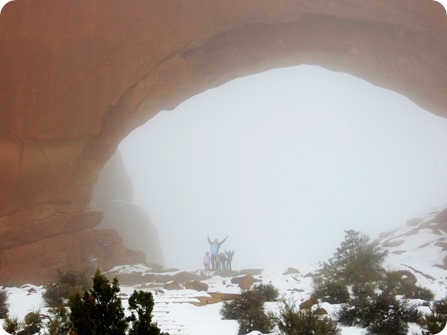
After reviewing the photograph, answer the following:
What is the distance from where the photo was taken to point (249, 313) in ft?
25.9

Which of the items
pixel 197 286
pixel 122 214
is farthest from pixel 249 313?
pixel 122 214

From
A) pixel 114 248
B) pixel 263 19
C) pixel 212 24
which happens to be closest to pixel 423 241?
pixel 263 19

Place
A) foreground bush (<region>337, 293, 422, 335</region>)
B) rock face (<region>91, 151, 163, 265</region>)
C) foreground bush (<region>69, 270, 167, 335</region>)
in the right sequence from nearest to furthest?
1. foreground bush (<region>69, 270, 167, 335</region>)
2. foreground bush (<region>337, 293, 422, 335</region>)
3. rock face (<region>91, 151, 163, 265</region>)

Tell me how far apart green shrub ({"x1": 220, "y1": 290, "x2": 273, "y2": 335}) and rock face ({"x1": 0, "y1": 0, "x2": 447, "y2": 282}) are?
12.5m

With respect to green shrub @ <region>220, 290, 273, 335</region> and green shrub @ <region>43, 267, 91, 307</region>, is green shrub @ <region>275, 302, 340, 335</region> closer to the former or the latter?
green shrub @ <region>220, 290, 273, 335</region>

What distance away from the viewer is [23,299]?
1077 cm

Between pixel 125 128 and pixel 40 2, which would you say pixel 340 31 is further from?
pixel 40 2

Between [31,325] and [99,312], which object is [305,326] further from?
[31,325]

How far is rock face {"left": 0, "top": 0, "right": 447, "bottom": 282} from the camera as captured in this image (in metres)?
17.8

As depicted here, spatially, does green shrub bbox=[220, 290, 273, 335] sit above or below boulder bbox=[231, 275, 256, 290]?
below

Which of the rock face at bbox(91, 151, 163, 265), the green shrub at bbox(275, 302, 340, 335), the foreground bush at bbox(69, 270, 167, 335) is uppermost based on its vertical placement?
the rock face at bbox(91, 151, 163, 265)

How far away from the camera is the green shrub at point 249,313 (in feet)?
24.5

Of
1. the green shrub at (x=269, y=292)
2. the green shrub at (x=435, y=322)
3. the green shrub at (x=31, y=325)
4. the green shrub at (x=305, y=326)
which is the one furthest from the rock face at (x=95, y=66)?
the green shrub at (x=435, y=322)

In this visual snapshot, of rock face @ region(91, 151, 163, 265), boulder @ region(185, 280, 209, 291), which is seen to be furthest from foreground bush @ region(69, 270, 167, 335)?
rock face @ region(91, 151, 163, 265)
